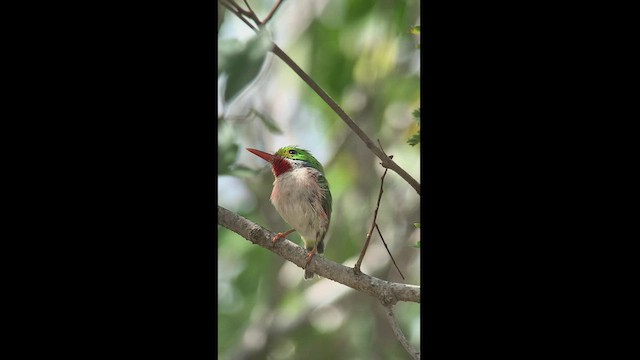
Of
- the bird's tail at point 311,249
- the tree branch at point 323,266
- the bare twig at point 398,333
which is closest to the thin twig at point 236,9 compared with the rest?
the tree branch at point 323,266

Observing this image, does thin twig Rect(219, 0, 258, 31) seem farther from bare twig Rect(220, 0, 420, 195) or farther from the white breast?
the white breast

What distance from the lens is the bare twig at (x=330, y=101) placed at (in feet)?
6.34

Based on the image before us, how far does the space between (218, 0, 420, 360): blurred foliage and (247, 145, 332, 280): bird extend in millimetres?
34

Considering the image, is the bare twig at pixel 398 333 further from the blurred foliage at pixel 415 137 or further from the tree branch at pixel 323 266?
the blurred foliage at pixel 415 137

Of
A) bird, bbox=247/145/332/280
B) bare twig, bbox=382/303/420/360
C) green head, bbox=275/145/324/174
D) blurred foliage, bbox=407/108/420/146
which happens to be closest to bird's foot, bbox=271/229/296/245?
bird, bbox=247/145/332/280

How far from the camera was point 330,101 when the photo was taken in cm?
196

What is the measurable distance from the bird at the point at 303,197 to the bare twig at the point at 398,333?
0.38 meters

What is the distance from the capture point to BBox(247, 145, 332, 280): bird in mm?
2344
